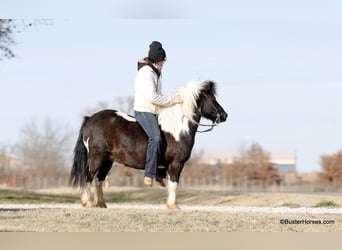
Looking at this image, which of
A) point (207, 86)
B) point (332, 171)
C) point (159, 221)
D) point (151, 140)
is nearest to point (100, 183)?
point (151, 140)

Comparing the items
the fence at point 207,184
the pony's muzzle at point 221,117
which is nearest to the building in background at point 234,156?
the fence at point 207,184

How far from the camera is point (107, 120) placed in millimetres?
10820

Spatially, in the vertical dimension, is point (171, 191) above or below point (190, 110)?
below

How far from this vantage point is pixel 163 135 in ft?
34.7

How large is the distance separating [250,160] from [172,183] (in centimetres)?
1144

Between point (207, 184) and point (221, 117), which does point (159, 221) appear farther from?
point (207, 184)

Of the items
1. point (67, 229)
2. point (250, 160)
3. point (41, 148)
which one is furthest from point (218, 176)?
point (67, 229)

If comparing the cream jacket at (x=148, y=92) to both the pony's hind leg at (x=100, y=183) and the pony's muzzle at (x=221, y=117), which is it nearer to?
the pony's muzzle at (x=221, y=117)

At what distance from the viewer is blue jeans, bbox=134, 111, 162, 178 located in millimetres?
10336

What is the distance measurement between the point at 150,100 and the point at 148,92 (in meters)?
0.13

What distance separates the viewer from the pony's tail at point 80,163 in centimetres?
1105

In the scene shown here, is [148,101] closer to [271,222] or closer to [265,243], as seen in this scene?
[271,222]

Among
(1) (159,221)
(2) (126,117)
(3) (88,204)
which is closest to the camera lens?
(1) (159,221)

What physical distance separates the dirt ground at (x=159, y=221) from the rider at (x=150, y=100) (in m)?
0.75
